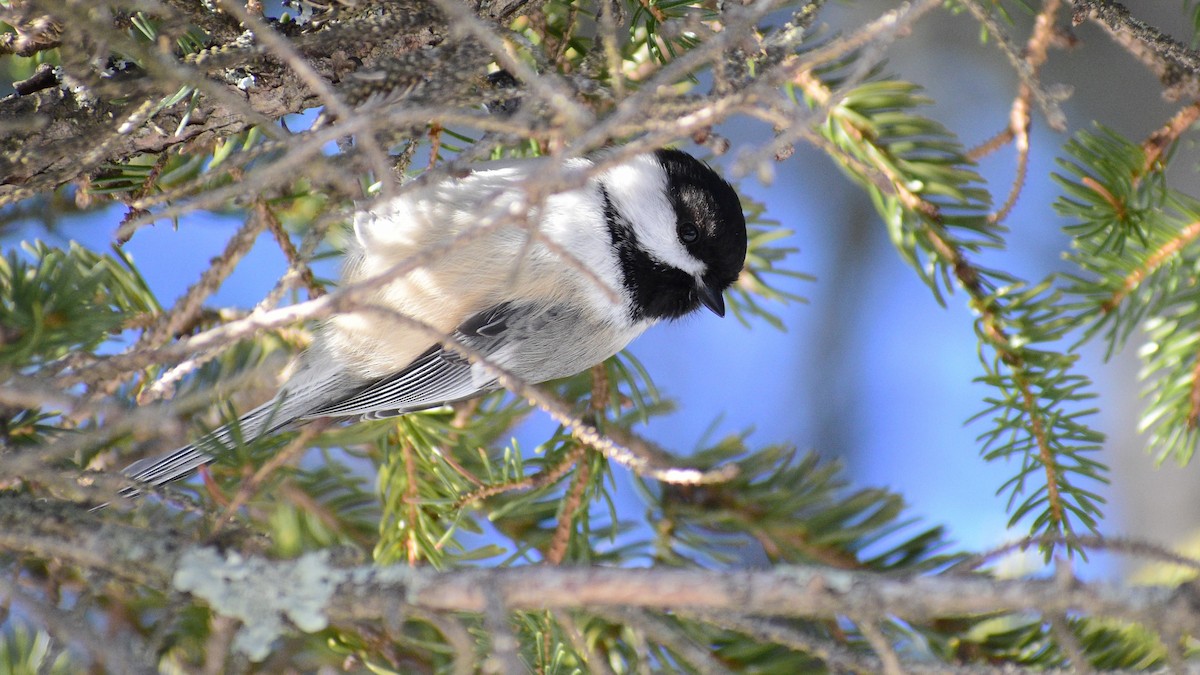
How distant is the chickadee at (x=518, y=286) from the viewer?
40.9 inches

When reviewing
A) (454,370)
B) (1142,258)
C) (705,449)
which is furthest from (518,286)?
(1142,258)

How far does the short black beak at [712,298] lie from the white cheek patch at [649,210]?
0.05m

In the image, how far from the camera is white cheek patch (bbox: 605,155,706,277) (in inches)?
43.8

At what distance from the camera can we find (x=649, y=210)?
112 centimetres

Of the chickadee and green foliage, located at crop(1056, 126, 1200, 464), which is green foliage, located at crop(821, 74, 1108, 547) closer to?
green foliage, located at crop(1056, 126, 1200, 464)

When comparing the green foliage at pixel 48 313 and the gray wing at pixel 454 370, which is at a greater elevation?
the green foliage at pixel 48 313

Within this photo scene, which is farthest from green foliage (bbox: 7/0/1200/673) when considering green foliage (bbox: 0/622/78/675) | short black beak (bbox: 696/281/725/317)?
short black beak (bbox: 696/281/725/317)

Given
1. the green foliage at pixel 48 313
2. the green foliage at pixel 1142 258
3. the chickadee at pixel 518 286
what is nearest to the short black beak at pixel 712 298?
the chickadee at pixel 518 286

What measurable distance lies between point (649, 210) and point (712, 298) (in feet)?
0.46

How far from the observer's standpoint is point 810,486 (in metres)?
0.96

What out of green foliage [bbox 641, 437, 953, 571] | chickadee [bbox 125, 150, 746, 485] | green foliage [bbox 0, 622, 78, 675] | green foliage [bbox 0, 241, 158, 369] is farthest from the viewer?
chickadee [bbox 125, 150, 746, 485]

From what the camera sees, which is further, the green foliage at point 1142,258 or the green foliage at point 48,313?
the green foliage at point 1142,258

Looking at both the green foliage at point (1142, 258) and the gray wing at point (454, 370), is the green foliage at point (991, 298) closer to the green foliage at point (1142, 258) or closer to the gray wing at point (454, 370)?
the green foliage at point (1142, 258)

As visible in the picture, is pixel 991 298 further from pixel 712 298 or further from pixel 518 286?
Answer: pixel 518 286
